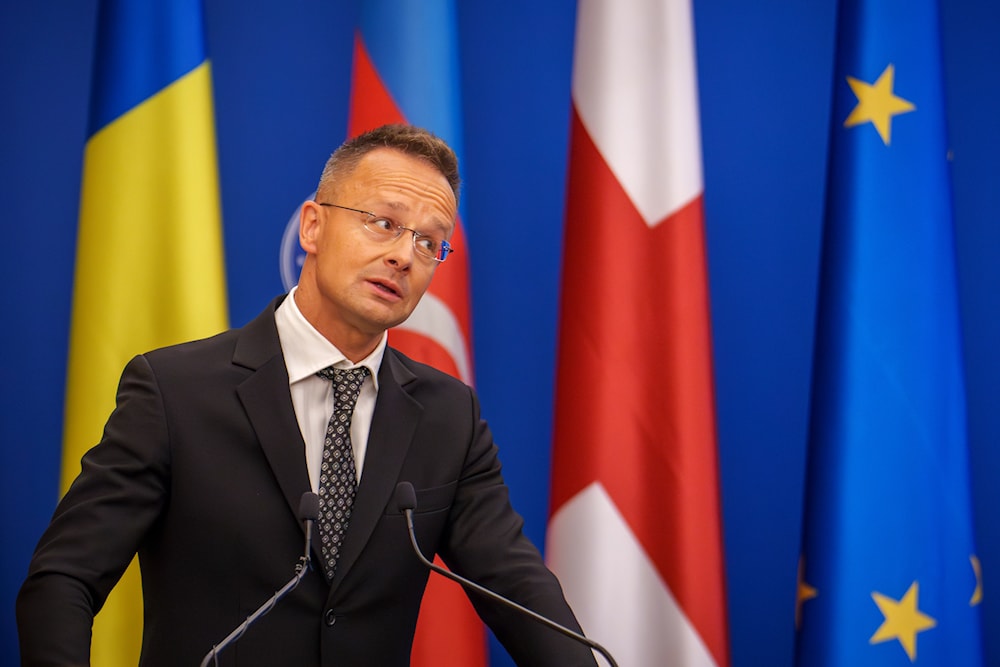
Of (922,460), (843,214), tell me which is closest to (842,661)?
(922,460)

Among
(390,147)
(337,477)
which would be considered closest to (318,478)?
(337,477)

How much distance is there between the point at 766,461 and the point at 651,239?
1.04 metres

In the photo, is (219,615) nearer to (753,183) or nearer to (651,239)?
(651,239)

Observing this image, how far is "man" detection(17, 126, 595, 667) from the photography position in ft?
4.85

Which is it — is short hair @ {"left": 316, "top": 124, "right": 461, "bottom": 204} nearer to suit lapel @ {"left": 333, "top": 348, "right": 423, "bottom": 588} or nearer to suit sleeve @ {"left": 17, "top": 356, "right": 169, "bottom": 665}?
suit lapel @ {"left": 333, "top": 348, "right": 423, "bottom": 588}

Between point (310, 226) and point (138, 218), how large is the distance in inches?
38.5

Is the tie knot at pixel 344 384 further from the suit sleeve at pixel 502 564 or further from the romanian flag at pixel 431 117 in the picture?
the romanian flag at pixel 431 117

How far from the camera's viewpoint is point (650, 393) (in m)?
2.56

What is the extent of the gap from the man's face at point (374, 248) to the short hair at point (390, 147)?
0.05 ft

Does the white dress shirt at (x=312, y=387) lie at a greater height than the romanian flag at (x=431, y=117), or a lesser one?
lesser

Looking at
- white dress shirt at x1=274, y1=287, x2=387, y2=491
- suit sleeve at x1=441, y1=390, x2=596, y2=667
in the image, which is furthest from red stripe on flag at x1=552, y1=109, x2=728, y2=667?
white dress shirt at x1=274, y1=287, x2=387, y2=491

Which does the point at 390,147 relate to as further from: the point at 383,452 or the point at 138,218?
the point at 138,218

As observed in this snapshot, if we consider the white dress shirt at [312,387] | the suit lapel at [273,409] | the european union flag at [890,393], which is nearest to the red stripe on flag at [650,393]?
the european union flag at [890,393]

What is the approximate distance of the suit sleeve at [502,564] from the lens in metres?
1.50
